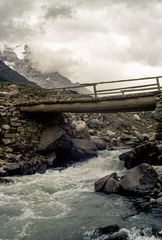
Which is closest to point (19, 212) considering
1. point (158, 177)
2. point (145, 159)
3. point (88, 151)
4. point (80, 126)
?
point (158, 177)

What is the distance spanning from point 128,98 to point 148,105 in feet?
4.74

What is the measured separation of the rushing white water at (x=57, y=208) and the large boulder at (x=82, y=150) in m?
5.21

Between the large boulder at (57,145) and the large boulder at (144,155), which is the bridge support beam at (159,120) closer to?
the large boulder at (144,155)

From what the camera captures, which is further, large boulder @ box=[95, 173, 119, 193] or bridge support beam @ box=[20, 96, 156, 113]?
bridge support beam @ box=[20, 96, 156, 113]

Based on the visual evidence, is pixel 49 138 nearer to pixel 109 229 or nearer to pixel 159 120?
pixel 159 120

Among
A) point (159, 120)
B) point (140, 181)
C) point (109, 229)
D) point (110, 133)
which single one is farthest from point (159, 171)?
point (110, 133)

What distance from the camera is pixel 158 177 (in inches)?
745

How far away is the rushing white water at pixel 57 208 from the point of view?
558 inches

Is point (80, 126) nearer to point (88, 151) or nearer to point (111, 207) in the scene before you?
point (88, 151)

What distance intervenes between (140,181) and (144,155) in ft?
11.7

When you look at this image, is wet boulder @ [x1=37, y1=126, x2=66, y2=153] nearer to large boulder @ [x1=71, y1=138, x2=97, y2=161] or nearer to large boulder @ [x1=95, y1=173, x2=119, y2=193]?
large boulder @ [x1=71, y1=138, x2=97, y2=161]

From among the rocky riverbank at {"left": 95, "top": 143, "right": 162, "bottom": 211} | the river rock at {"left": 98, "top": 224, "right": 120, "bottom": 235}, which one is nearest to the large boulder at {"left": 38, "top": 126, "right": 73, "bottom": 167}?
the rocky riverbank at {"left": 95, "top": 143, "right": 162, "bottom": 211}

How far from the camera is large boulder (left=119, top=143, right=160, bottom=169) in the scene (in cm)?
2155

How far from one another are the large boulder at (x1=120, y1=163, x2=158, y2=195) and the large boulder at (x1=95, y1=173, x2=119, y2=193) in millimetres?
475
